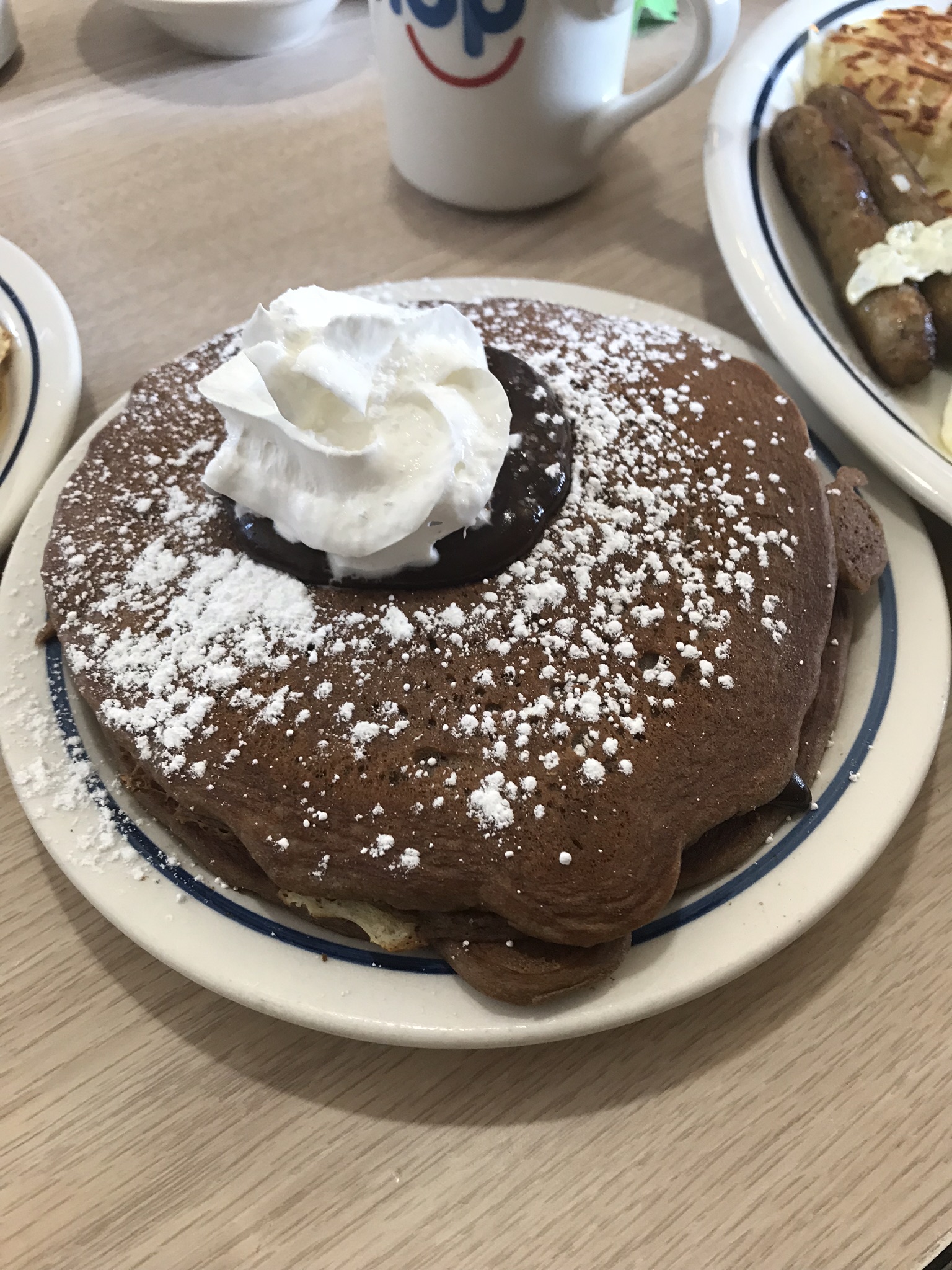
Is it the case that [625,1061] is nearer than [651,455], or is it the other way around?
[625,1061]

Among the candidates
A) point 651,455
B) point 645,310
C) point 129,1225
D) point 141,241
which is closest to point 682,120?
point 645,310

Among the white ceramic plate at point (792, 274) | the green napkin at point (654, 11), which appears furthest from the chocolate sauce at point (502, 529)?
the green napkin at point (654, 11)

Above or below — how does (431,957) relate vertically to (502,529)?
below

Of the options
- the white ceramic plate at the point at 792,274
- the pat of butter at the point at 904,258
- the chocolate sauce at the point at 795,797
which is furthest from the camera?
the pat of butter at the point at 904,258

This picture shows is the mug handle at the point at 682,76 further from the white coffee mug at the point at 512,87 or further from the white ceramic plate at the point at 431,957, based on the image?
the white ceramic plate at the point at 431,957

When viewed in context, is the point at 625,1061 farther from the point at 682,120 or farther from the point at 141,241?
the point at 682,120

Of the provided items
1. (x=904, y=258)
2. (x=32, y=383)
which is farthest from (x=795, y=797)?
(x=32, y=383)

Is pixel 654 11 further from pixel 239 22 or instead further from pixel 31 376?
pixel 31 376
